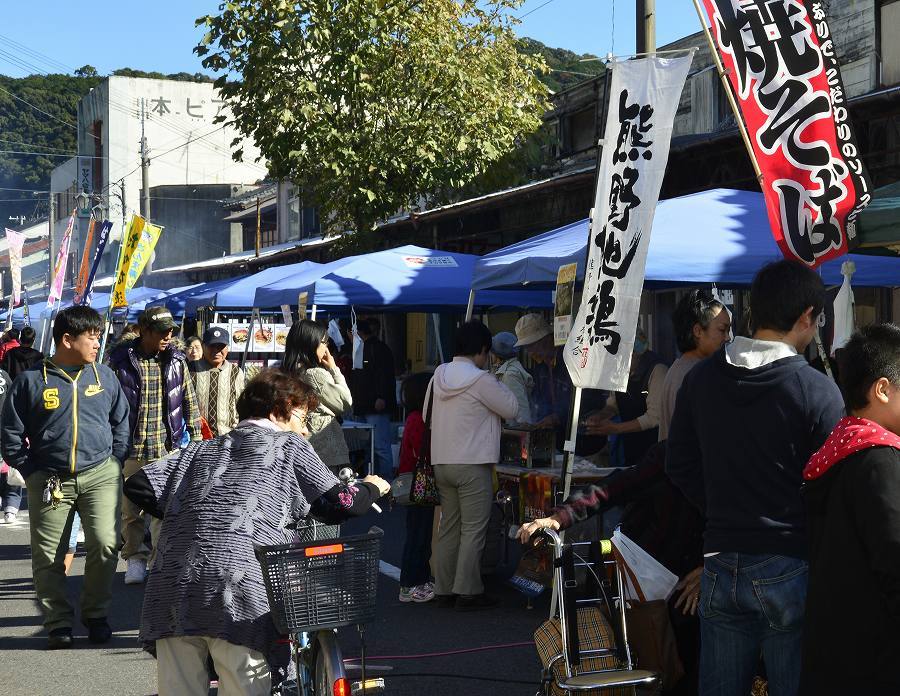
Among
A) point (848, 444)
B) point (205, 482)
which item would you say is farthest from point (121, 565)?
point (848, 444)

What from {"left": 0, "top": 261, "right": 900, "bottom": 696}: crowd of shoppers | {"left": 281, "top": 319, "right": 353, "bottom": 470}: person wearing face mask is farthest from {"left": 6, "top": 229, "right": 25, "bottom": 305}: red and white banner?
{"left": 281, "top": 319, "right": 353, "bottom": 470}: person wearing face mask

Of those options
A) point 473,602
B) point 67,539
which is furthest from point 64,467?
point 473,602

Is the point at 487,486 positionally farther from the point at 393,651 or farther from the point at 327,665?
the point at 327,665

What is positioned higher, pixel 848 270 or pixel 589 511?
pixel 848 270

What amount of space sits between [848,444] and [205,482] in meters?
2.39

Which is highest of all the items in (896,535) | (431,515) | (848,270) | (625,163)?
(625,163)

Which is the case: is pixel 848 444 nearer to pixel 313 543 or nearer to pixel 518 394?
pixel 313 543

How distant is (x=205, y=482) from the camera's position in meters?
4.09

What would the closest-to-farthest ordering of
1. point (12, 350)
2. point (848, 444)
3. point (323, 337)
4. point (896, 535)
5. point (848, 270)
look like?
point (896, 535)
point (848, 444)
point (848, 270)
point (323, 337)
point (12, 350)

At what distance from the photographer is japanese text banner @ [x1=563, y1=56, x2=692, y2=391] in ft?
19.3

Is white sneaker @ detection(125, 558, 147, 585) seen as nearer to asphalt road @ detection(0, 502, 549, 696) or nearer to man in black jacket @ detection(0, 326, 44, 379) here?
asphalt road @ detection(0, 502, 549, 696)

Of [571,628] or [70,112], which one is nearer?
[571,628]

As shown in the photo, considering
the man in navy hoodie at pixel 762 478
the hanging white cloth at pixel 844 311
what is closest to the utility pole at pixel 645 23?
the hanging white cloth at pixel 844 311

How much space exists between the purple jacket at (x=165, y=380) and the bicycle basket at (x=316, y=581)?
482 cm
